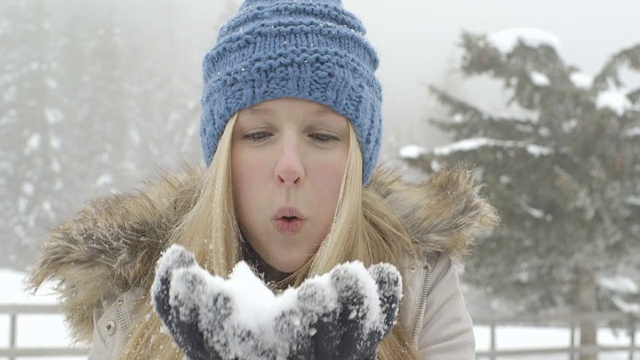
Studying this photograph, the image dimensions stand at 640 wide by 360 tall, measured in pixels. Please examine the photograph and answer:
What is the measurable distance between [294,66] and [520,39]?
7.80m

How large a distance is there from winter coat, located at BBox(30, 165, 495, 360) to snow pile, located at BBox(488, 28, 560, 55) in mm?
7128

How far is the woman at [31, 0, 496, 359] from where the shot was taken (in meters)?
1.56

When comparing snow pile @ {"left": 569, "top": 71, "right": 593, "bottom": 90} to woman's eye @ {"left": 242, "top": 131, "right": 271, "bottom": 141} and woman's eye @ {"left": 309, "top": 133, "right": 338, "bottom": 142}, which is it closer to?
woman's eye @ {"left": 309, "top": 133, "right": 338, "bottom": 142}

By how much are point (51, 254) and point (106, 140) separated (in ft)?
73.0

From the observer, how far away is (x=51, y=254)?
6.04ft

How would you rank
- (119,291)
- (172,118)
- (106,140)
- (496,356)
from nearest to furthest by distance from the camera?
(119,291)
(496,356)
(106,140)
(172,118)

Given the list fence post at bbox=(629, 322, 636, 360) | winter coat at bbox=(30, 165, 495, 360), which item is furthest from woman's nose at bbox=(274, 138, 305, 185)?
fence post at bbox=(629, 322, 636, 360)

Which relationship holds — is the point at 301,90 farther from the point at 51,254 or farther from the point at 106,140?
the point at 106,140

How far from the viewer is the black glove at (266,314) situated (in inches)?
36.0

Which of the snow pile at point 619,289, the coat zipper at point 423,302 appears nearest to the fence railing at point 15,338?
the coat zipper at point 423,302

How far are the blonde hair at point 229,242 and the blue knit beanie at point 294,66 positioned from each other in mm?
80

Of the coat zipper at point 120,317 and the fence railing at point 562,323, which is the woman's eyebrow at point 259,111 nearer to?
the coat zipper at point 120,317

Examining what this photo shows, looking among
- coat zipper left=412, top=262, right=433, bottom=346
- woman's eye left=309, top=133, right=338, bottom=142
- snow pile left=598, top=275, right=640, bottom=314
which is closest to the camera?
woman's eye left=309, top=133, right=338, bottom=142

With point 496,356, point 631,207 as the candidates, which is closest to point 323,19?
point 496,356
